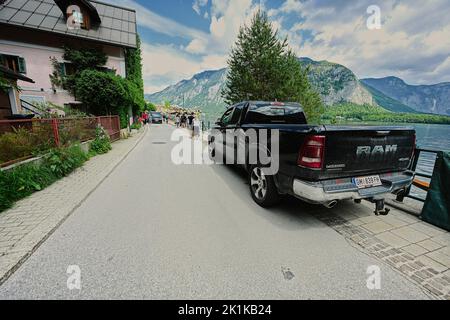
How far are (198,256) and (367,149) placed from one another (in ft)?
8.90

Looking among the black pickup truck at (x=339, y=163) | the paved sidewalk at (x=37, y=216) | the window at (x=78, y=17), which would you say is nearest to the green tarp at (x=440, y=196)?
the black pickup truck at (x=339, y=163)

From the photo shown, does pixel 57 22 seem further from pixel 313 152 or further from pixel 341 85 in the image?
pixel 341 85

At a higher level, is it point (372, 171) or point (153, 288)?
point (372, 171)

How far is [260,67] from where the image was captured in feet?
58.8

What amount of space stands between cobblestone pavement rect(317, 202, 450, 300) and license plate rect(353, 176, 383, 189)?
697mm

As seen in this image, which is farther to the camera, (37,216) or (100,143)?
(100,143)

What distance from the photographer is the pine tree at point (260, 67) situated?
17625 millimetres

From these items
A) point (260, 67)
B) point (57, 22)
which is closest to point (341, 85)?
point (260, 67)

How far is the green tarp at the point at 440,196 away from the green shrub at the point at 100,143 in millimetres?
10316

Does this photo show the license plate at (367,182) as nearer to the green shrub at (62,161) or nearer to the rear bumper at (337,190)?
the rear bumper at (337,190)

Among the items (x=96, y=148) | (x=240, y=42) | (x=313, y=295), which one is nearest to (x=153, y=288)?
(x=313, y=295)
